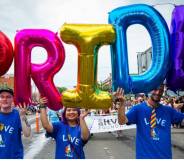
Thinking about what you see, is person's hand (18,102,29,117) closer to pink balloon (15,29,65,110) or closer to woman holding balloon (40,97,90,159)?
pink balloon (15,29,65,110)

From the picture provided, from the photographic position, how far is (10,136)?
4.96 metres

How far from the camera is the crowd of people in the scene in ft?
16.1

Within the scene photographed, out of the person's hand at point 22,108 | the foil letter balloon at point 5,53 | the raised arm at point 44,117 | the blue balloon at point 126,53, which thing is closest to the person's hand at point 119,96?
the blue balloon at point 126,53

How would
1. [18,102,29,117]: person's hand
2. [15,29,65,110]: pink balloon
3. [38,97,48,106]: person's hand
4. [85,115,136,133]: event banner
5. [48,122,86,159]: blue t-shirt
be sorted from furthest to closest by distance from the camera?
[85,115,136,133]: event banner < [15,29,65,110]: pink balloon < [38,97,48,106]: person's hand < [18,102,29,117]: person's hand < [48,122,86,159]: blue t-shirt

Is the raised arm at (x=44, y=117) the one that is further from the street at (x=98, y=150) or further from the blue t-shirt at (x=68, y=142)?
the street at (x=98, y=150)

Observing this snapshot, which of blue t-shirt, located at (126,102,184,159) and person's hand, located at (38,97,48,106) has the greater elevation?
person's hand, located at (38,97,48,106)

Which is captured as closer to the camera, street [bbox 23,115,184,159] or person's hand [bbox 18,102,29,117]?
person's hand [bbox 18,102,29,117]

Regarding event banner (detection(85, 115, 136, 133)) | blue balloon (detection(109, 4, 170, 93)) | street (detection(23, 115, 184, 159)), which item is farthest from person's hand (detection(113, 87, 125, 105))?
event banner (detection(85, 115, 136, 133))

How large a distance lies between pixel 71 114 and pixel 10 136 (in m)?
0.74

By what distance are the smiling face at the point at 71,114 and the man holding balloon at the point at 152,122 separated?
1.65 feet

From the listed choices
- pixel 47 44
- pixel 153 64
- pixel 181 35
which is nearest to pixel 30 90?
pixel 47 44

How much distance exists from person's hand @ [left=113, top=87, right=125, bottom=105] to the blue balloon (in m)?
0.12

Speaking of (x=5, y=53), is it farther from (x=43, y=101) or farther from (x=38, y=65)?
(x=43, y=101)

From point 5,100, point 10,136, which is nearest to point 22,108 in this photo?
point 5,100
